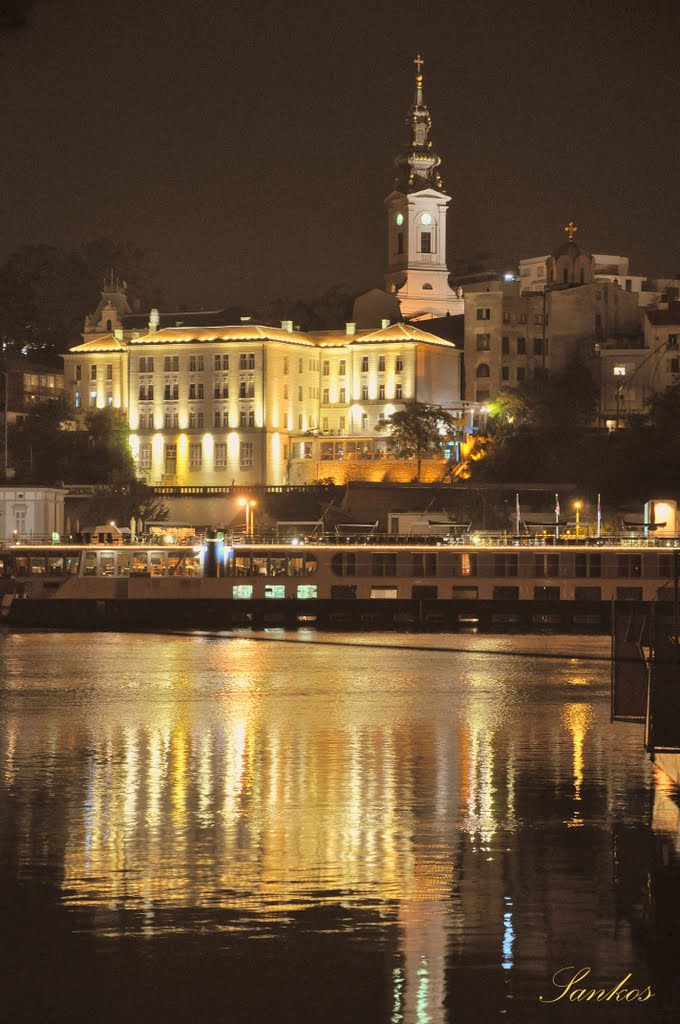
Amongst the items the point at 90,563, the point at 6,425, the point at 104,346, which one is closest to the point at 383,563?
the point at 90,563

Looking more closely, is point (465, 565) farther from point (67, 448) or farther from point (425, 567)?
point (67, 448)

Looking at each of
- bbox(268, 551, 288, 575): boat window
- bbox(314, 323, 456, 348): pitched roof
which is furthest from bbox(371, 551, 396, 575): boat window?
bbox(314, 323, 456, 348): pitched roof

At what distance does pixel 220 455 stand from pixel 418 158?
32.4 meters

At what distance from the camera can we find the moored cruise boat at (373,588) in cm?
6569

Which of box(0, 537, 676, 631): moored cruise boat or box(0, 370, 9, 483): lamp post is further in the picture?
box(0, 370, 9, 483): lamp post

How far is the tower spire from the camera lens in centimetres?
13375

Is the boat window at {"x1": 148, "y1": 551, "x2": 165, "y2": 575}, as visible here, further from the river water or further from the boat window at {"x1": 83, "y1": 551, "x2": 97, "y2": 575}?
the river water

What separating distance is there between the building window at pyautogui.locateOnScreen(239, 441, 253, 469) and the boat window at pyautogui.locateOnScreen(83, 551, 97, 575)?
42618mm

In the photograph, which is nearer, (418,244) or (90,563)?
(90,563)

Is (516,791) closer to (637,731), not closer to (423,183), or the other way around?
(637,731)

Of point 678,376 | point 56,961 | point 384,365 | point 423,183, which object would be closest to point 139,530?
point 384,365

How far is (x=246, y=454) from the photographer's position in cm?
11550

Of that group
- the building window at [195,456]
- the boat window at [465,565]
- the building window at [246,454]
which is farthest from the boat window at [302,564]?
the building window at [195,456]

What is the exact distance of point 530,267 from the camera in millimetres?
151500
